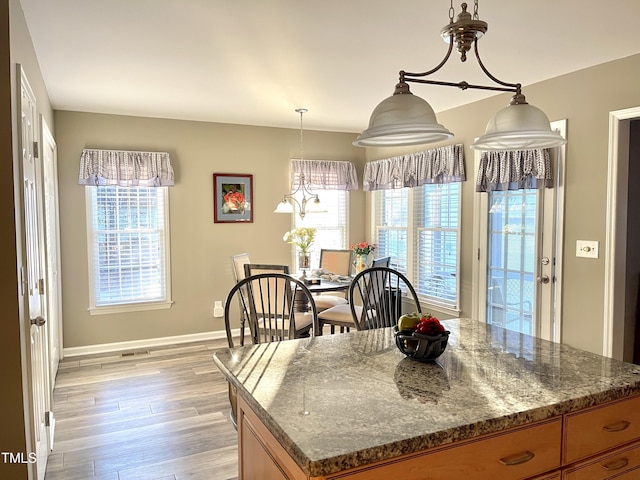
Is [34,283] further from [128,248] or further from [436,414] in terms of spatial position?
[128,248]

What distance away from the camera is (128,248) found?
5.16 metres

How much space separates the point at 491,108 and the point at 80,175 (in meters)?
4.04

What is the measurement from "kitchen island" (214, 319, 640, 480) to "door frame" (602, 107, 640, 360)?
5.56 feet

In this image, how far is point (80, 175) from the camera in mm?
4777

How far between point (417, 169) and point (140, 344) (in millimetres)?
3600

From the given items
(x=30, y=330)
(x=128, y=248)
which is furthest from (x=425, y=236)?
(x=30, y=330)

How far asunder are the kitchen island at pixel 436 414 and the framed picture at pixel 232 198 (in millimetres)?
3701

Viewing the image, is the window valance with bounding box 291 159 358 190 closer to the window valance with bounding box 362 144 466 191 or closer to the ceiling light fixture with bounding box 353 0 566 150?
the window valance with bounding box 362 144 466 191

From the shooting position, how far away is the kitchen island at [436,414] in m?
1.23

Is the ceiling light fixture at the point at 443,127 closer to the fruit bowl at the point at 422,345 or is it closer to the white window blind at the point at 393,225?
the fruit bowl at the point at 422,345

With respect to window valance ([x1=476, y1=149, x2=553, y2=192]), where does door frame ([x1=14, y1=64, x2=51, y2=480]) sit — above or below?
below

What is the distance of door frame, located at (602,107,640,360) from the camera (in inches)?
130

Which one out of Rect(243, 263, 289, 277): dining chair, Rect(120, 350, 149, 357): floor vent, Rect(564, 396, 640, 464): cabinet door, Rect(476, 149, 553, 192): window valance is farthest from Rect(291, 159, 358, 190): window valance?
Rect(564, 396, 640, 464): cabinet door

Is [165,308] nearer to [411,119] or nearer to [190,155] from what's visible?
[190,155]
